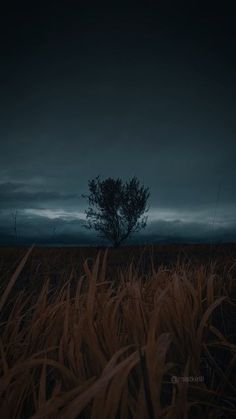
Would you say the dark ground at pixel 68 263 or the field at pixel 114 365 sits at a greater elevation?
the dark ground at pixel 68 263

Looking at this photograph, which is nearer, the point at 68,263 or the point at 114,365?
the point at 114,365

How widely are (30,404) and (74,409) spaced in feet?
2.25

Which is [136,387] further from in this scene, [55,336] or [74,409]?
[74,409]

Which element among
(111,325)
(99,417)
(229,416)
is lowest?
(229,416)

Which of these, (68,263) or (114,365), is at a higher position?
(68,263)

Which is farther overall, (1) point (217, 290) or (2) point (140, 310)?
(1) point (217, 290)

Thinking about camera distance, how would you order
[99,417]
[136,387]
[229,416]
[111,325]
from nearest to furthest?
[99,417], [229,416], [136,387], [111,325]

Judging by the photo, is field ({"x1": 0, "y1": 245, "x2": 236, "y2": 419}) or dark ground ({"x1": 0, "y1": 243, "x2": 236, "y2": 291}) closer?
field ({"x1": 0, "y1": 245, "x2": 236, "y2": 419})

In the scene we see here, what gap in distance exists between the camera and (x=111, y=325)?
1.77m

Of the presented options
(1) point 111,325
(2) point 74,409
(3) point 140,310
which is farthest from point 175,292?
(2) point 74,409

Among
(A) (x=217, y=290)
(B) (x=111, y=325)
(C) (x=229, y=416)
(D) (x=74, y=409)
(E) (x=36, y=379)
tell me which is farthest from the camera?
(A) (x=217, y=290)

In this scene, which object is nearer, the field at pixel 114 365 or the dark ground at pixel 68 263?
the field at pixel 114 365

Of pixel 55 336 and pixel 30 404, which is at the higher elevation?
pixel 55 336

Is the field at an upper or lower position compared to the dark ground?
lower
